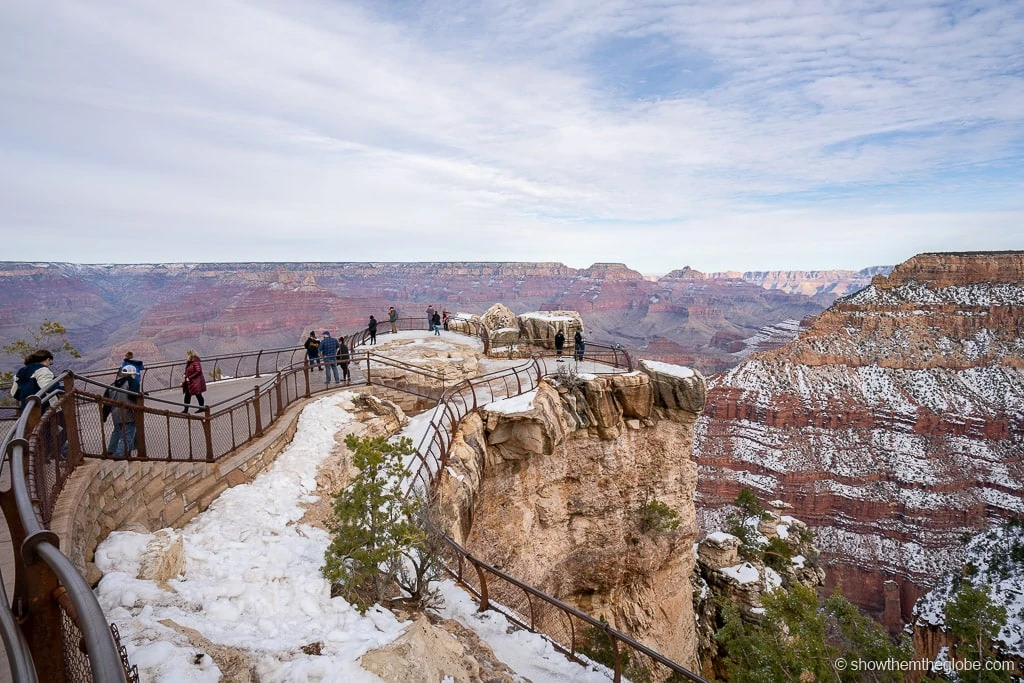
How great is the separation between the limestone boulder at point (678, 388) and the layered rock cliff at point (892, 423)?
33911 mm

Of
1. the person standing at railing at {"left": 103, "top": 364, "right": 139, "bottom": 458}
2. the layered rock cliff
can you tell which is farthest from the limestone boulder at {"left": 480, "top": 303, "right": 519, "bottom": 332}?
the layered rock cliff

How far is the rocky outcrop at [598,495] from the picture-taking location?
13656 mm

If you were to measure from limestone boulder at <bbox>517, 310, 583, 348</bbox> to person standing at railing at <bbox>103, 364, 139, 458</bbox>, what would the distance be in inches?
623

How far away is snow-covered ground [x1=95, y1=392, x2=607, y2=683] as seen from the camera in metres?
4.15

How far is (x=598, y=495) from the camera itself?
17.5 m

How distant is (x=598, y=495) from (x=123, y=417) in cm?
1411

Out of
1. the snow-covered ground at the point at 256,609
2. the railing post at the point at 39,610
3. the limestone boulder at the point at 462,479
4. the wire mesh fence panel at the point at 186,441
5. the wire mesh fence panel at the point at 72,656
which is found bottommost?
the limestone boulder at the point at 462,479

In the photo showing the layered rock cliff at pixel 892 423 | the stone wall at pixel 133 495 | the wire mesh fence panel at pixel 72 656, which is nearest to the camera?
the wire mesh fence panel at pixel 72 656

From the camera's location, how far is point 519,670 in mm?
6062

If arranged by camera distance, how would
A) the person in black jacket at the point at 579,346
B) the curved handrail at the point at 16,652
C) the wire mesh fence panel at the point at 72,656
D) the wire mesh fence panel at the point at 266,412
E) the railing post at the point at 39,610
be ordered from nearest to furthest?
the curved handrail at the point at 16,652, the railing post at the point at 39,610, the wire mesh fence panel at the point at 72,656, the wire mesh fence panel at the point at 266,412, the person in black jacket at the point at 579,346

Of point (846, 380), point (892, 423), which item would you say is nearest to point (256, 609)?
point (892, 423)

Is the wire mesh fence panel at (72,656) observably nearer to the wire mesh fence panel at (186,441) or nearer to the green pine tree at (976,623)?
the wire mesh fence panel at (186,441)

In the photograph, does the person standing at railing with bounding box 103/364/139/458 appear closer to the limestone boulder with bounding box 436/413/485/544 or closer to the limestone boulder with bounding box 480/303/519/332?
the limestone boulder with bounding box 436/413/485/544

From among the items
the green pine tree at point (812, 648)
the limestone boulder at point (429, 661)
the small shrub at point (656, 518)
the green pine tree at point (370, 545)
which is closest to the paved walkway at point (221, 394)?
the limestone boulder at point (429, 661)
